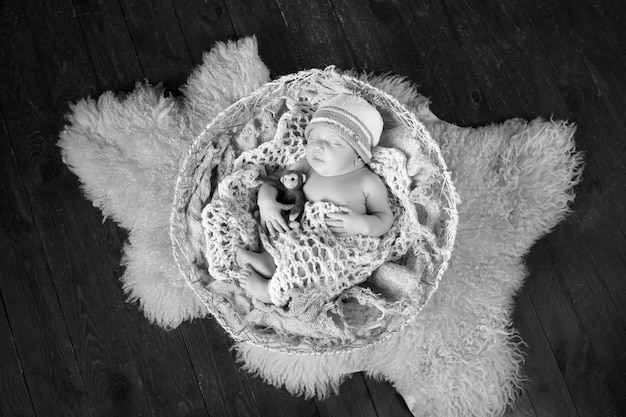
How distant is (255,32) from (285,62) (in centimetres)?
11

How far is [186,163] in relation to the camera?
1.22m

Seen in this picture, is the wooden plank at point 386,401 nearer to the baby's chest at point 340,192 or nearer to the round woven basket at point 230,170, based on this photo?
the round woven basket at point 230,170

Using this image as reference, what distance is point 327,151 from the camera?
1.17m

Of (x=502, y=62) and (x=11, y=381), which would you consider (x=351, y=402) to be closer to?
(x=11, y=381)

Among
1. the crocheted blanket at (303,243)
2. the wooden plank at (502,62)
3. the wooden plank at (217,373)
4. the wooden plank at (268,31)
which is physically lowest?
the wooden plank at (217,373)

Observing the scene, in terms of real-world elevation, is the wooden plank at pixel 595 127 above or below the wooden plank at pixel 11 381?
above

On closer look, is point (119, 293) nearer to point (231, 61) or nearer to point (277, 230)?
point (277, 230)

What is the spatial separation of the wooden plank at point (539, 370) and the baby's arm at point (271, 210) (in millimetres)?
619

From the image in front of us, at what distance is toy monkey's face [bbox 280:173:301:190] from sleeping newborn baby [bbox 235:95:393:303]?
0.09 feet

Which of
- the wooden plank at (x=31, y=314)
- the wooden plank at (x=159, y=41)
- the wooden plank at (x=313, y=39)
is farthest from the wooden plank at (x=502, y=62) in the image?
the wooden plank at (x=31, y=314)

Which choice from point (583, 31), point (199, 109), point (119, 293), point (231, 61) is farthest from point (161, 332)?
point (583, 31)

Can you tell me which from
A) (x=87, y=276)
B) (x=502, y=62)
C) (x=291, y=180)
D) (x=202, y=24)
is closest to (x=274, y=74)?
(x=202, y=24)

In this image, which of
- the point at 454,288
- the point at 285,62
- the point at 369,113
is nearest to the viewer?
the point at 369,113

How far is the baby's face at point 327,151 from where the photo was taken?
1164 millimetres
